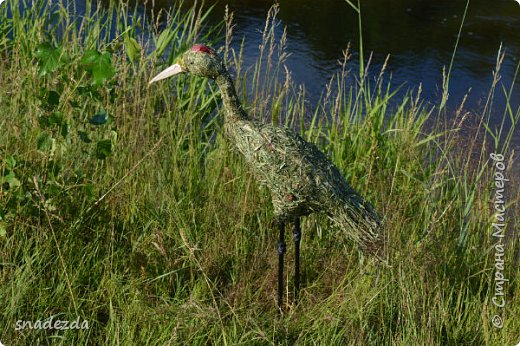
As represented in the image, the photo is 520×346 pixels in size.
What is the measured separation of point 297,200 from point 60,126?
0.98m

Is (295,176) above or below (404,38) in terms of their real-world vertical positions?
above

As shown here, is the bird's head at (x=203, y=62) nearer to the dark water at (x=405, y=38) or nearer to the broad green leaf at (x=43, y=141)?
the broad green leaf at (x=43, y=141)

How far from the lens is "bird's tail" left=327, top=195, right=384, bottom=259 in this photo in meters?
2.29

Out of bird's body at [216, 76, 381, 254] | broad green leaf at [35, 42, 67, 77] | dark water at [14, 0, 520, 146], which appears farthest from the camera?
dark water at [14, 0, 520, 146]

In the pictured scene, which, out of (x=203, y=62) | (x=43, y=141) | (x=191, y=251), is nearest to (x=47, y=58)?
(x=43, y=141)

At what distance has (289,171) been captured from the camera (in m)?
2.22

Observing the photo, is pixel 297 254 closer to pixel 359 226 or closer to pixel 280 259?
pixel 280 259

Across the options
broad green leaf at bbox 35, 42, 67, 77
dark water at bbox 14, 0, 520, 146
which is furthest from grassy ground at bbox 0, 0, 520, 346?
dark water at bbox 14, 0, 520, 146

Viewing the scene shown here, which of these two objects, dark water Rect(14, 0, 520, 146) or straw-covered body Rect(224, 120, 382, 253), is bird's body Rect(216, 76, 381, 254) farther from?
dark water Rect(14, 0, 520, 146)

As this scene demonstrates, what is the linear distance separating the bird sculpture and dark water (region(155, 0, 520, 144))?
2818mm

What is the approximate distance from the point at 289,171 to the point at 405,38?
487 centimetres

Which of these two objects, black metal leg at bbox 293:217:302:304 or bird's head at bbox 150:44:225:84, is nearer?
bird's head at bbox 150:44:225:84

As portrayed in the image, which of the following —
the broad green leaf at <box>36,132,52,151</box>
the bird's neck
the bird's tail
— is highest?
the bird's neck

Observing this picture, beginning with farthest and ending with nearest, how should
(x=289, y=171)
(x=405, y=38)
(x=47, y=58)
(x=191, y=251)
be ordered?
(x=405, y=38) < (x=47, y=58) < (x=289, y=171) < (x=191, y=251)
